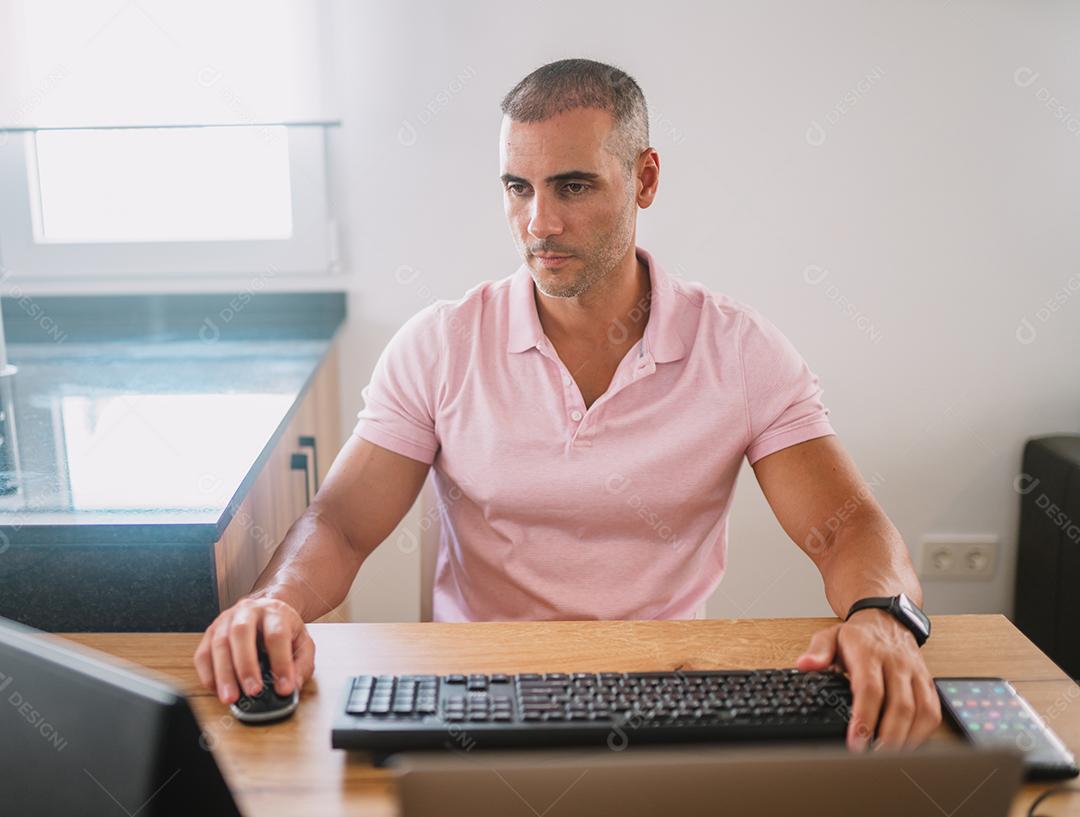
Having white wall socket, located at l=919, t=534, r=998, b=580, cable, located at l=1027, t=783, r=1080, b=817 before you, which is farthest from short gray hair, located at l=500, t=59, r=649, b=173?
white wall socket, located at l=919, t=534, r=998, b=580

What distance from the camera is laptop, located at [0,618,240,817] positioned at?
532mm

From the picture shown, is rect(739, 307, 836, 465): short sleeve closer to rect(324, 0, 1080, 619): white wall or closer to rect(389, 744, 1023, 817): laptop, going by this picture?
rect(324, 0, 1080, 619): white wall

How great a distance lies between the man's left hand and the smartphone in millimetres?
20

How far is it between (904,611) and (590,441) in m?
0.50

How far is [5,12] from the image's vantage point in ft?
6.59

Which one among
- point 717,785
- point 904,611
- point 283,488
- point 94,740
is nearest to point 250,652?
point 94,740

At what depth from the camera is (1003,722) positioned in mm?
897

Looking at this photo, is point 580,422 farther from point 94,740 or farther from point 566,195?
point 94,740

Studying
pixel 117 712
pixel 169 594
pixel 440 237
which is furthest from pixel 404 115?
pixel 117 712

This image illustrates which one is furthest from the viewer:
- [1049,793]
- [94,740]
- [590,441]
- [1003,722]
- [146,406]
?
[146,406]

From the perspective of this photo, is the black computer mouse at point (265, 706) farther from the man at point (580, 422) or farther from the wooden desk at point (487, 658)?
the man at point (580, 422)

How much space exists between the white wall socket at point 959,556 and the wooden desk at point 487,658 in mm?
1279

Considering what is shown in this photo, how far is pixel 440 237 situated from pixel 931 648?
4.63 feet

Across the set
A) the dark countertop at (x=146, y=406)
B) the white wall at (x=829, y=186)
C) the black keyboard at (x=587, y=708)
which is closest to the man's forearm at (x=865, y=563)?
the black keyboard at (x=587, y=708)
